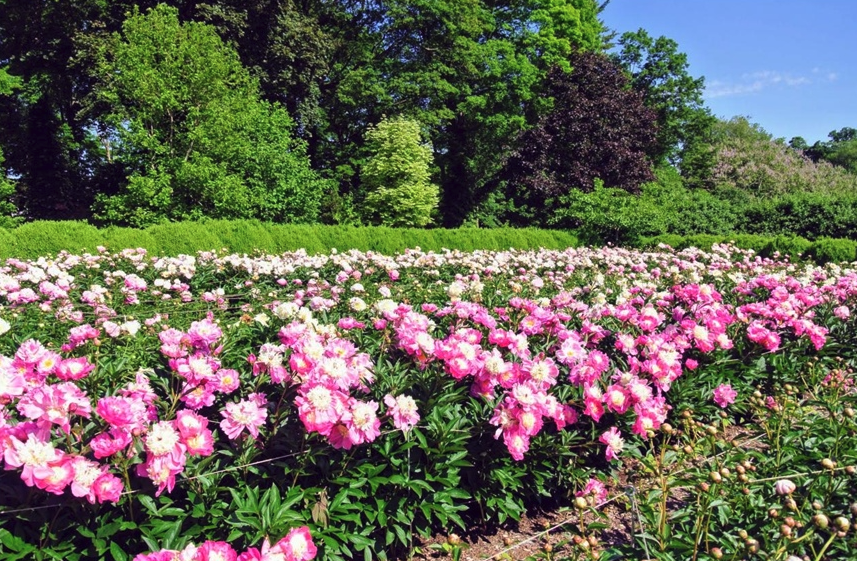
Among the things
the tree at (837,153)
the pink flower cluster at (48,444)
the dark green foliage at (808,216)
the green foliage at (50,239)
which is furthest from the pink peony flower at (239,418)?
the tree at (837,153)

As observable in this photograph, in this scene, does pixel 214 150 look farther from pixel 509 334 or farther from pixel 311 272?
pixel 509 334

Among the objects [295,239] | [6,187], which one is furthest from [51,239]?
[6,187]

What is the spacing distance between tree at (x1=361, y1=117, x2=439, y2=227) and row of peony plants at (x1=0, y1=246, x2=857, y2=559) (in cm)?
1748

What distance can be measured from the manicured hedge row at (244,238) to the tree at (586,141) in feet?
15.0

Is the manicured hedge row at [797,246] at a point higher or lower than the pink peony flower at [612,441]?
higher

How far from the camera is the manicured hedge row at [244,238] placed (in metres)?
9.99

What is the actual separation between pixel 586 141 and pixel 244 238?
13.7m

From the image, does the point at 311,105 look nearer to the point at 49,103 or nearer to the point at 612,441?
the point at 49,103

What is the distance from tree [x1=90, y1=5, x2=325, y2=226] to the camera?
577 inches

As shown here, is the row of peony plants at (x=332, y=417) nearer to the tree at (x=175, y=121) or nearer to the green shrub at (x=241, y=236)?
the green shrub at (x=241, y=236)

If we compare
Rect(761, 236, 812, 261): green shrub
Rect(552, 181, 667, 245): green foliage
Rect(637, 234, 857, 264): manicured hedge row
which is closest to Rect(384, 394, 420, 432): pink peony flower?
Rect(637, 234, 857, 264): manicured hedge row

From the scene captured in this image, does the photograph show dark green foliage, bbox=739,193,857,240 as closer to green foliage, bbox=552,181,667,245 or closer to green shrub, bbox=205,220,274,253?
green foliage, bbox=552,181,667,245

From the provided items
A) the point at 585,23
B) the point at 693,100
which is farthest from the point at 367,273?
the point at 693,100

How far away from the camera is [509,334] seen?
8.60 ft
